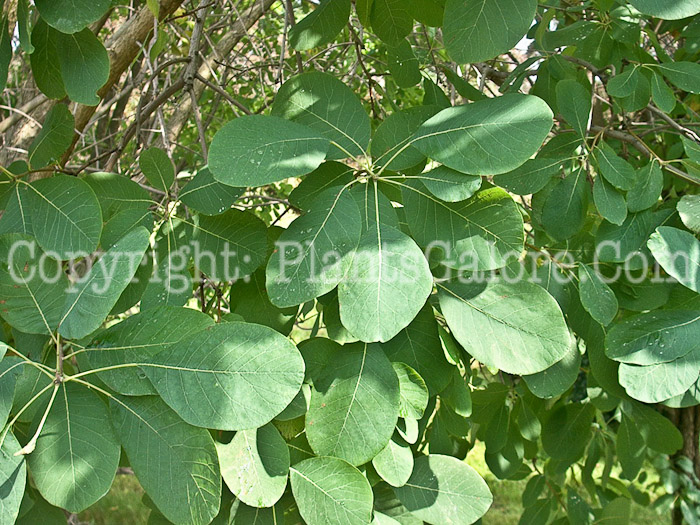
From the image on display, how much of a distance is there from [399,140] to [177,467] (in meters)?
0.52

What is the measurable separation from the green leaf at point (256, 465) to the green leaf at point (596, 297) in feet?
1.67

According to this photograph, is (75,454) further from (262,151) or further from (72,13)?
(72,13)

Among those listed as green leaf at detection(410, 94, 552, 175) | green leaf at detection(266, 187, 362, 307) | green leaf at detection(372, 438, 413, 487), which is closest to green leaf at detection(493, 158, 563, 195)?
green leaf at detection(410, 94, 552, 175)

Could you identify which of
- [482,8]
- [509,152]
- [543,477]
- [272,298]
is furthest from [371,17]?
[543,477]

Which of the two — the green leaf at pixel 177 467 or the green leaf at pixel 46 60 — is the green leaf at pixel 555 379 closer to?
the green leaf at pixel 177 467

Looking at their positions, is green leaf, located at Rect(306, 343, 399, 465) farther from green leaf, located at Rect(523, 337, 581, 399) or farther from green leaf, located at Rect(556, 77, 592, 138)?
green leaf, located at Rect(556, 77, 592, 138)

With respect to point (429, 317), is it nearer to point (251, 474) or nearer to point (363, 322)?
point (363, 322)

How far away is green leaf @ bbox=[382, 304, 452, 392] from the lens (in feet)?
3.00

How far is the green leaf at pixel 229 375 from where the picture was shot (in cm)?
69

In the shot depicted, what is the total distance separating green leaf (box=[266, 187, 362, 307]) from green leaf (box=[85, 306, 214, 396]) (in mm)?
100

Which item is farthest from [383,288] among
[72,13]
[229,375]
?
[72,13]

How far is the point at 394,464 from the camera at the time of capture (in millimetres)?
877

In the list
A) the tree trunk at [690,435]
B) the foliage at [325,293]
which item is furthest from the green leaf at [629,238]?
the tree trunk at [690,435]

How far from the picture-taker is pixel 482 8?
2.87 feet
